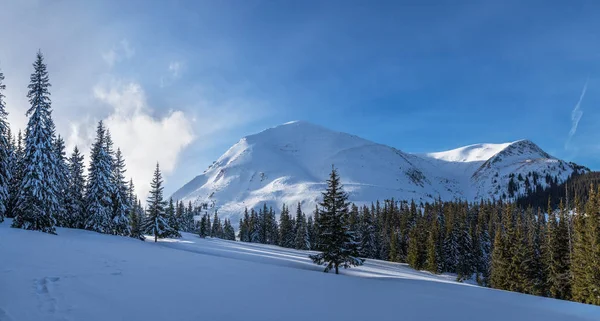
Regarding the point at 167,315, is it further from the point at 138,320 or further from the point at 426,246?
the point at 426,246

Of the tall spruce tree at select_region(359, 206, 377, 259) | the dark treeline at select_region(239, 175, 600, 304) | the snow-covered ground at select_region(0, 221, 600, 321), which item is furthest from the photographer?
the tall spruce tree at select_region(359, 206, 377, 259)

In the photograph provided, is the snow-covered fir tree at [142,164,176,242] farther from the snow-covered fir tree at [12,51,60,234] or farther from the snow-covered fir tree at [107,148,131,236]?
the snow-covered fir tree at [12,51,60,234]

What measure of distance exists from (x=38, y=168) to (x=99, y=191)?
33.8 ft

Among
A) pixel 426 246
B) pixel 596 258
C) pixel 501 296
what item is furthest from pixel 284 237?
pixel 501 296

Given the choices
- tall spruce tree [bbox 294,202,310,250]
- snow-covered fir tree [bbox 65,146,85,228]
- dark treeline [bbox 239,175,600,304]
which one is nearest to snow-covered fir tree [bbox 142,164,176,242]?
snow-covered fir tree [bbox 65,146,85,228]

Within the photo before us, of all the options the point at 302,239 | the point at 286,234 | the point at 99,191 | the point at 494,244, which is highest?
the point at 99,191

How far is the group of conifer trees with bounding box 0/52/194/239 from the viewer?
2719cm

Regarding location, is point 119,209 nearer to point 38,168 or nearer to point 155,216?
point 155,216

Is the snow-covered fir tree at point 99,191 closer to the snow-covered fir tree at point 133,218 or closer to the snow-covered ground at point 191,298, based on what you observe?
the snow-covered fir tree at point 133,218

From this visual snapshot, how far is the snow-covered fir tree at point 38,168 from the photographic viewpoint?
88.4 ft

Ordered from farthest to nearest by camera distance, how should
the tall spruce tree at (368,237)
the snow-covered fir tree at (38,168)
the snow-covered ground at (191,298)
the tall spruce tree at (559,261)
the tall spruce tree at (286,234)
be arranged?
1. the tall spruce tree at (286,234)
2. the tall spruce tree at (368,237)
3. the tall spruce tree at (559,261)
4. the snow-covered fir tree at (38,168)
5. the snow-covered ground at (191,298)

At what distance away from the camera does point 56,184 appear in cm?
2966

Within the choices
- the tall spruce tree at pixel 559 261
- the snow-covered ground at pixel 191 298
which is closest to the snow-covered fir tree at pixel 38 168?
the snow-covered ground at pixel 191 298

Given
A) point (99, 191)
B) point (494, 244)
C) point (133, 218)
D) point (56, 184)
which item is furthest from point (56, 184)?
point (494, 244)
